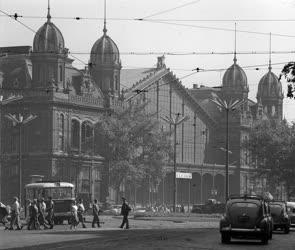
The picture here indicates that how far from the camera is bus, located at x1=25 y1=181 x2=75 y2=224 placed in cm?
5800

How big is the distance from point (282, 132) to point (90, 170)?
22059 mm

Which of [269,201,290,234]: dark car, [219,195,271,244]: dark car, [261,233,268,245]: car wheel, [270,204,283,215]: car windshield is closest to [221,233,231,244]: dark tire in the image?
[219,195,271,244]: dark car

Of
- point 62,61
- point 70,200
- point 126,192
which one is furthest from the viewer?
point 126,192

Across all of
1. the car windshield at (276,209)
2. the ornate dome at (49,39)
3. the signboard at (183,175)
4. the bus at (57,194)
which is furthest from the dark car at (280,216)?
the signboard at (183,175)

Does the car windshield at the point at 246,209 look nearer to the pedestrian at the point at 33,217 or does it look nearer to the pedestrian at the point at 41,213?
the pedestrian at the point at 33,217

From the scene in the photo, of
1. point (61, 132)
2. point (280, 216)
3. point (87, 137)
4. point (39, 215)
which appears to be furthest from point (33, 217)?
point (61, 132)

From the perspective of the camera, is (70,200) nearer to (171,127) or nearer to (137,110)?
(137,110)

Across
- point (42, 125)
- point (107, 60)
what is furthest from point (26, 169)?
point (107, 60)

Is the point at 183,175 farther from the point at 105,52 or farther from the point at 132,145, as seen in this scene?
the point at 132,145

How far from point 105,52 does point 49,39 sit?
12541mm

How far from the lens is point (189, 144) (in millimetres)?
140875

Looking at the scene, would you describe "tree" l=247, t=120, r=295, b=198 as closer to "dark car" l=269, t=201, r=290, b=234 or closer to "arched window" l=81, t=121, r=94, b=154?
"arched window" l=81, t=121, r=94, b=154

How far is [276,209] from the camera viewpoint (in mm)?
47281

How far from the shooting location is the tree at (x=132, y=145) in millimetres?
101000
